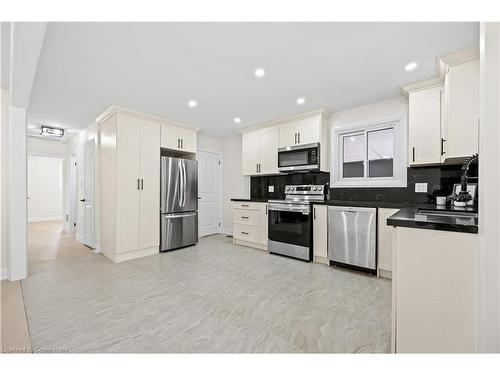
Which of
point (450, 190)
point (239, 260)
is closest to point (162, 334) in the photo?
point (239, 260)

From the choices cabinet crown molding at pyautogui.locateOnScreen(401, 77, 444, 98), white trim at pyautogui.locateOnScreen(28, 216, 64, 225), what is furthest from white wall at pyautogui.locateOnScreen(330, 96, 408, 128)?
white trim at pyautogui.locateOnScreen(28, 216, 64, 225)

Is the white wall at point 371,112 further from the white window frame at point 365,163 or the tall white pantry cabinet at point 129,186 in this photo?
the tall white pantry cabinet at point 129,186

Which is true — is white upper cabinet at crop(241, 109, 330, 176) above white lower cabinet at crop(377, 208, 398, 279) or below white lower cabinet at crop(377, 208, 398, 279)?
above

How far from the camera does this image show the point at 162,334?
1604mm

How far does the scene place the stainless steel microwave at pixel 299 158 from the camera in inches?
136

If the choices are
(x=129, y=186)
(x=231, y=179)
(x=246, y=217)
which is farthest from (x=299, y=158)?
(x=129, y=186)

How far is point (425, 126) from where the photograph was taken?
254cm

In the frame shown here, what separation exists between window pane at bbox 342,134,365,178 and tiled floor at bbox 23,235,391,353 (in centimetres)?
151

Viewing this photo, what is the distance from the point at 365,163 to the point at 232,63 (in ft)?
7.88

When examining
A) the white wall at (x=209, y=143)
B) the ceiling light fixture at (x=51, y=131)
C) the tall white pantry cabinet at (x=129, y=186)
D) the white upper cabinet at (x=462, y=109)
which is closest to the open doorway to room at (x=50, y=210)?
the ceiling light fixture at (x=51, y=131)

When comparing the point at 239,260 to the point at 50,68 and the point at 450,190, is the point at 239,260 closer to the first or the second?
the point at 450,190

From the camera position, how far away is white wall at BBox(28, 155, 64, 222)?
7332 millimetres

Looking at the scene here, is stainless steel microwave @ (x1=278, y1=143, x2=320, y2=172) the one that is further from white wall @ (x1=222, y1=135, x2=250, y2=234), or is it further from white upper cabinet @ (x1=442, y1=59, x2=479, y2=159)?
white upper cabinet @ (x1=442, y1=59, x2=479, y2=159)

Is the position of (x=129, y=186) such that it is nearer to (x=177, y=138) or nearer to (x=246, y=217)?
(x=177, y=138)
